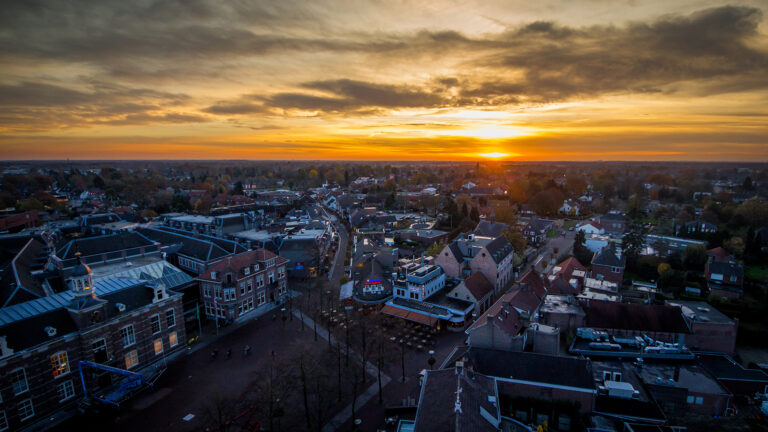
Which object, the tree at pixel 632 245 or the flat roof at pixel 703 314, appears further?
the tree at pixel 632 245

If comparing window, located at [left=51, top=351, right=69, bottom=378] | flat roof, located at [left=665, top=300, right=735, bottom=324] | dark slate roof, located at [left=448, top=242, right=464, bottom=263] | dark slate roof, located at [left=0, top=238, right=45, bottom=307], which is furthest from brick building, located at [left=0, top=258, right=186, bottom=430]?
flat roof, located at [left=665, top=300, right=735, bottom=324]

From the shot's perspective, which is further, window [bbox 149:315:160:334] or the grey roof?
window [bbox 149:315:160:334]

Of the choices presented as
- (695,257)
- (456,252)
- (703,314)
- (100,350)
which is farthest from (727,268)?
(100,350)

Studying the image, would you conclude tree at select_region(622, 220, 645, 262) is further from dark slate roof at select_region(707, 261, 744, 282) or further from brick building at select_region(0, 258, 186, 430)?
brick building at select_region(0, 258, 186, 430)

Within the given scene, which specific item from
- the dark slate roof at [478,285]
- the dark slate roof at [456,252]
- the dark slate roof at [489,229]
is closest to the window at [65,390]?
the dark slate roof at [478,285]

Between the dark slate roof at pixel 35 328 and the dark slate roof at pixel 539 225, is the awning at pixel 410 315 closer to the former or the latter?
the dark slate roof at pixel 35 328

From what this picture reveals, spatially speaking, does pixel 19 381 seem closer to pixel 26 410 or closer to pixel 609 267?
pixel 26 410

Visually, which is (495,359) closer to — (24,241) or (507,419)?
(507,419)
